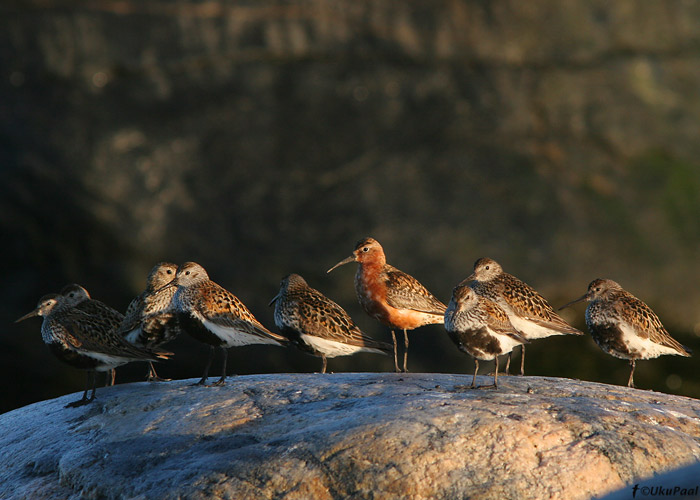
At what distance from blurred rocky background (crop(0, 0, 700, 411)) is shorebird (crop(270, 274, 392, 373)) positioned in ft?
22.1

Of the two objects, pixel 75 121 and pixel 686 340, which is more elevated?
pixel 75 121

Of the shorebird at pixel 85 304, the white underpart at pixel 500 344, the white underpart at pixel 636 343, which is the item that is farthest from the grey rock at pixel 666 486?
the shorebird at pixel 85 304

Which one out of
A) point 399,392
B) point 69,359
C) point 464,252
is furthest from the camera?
point 464,252

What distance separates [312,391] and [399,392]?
35.4 inches

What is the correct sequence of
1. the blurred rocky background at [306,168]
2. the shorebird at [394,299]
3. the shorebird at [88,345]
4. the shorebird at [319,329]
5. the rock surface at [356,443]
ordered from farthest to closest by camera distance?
the blurred rocky background at [306,168]
the shorebird at [394,299]
the shorebird at [319,329]
the shorebird at [88,345]
the rock surface at [356,443]

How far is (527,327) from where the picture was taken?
11.2 meters

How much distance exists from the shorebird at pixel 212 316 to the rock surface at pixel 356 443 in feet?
3.46

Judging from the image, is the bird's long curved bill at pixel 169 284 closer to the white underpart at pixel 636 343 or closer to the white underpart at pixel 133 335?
the white underpart at pixel 133 335

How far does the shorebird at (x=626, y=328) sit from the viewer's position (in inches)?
419

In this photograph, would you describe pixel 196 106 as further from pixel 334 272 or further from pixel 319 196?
pixel 334 272

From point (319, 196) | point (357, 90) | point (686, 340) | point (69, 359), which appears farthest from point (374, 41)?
point (69, 359)

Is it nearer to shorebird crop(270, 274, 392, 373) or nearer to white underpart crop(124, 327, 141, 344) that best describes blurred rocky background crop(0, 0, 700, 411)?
shorebird crop(270, 274, 392, 373)

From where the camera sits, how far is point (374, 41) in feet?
61.9

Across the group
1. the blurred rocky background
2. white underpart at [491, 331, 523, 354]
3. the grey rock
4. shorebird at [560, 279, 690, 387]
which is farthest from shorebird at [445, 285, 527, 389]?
the blurred rocky background
